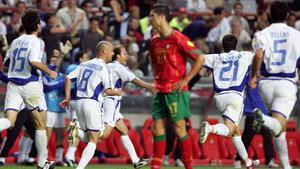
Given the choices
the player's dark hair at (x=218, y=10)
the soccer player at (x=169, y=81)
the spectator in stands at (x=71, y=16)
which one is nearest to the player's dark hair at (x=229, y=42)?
the soccer player at (x=169, y=81)

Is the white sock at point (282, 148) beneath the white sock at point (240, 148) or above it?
above

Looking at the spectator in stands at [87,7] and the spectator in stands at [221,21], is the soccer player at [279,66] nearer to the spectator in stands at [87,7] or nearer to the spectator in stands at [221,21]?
the spectator in stands at [221,21]

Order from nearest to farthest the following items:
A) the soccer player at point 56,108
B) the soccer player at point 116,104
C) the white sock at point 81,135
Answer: the white sock at point 81,135, the soccer player at point 116,104, the soccer player at point 56,108

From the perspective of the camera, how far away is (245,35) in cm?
2719

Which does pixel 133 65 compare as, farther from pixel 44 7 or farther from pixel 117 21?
pixel 44 7

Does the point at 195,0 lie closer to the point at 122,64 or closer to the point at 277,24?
the point at 122,64

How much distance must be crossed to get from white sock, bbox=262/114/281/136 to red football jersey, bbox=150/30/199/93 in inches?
49.6

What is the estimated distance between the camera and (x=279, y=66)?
1677cm

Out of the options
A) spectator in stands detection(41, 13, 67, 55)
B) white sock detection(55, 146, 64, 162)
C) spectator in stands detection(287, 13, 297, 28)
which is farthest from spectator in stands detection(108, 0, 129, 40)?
white sock detection(55, 146, 64, 162)

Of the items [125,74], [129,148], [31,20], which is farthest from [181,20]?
[31,20]

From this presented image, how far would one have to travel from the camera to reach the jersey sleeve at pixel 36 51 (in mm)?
18141

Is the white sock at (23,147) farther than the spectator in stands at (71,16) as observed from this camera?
No

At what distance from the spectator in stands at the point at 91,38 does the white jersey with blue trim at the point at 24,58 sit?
745 cm

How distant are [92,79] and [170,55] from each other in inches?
91.8
